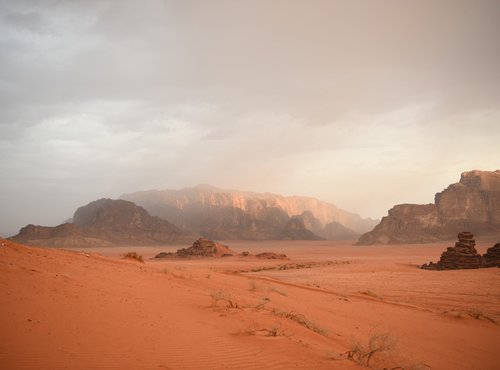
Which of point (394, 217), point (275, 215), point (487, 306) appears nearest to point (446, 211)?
point (394, 217)

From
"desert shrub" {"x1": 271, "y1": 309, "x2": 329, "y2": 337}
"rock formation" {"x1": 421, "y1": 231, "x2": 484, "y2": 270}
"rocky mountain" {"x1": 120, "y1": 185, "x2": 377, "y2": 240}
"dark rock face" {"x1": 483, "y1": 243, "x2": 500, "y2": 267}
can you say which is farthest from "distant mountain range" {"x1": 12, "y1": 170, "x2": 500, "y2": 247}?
"desert shrub" {"x1": 271, "y1": 309, "x2": 329, "y2": 337}

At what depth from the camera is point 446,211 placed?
99.9 m

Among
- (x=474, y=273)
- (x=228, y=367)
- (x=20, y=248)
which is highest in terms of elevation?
(x=20, y=248)

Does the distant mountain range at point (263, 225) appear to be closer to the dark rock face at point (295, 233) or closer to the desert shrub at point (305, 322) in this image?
the dark rock face at point (295, 233)

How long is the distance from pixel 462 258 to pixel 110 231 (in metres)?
91.4

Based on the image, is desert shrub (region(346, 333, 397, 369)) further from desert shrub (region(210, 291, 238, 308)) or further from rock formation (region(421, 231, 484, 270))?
rock formation (region(421, 231, 484, 270))

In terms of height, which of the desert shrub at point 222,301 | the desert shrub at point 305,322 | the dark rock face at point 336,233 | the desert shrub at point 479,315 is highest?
the desert shrub at point 222,301

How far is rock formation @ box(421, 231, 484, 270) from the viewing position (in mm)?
28828

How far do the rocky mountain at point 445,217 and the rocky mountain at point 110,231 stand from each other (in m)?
57.4

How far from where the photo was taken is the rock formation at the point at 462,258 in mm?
28828

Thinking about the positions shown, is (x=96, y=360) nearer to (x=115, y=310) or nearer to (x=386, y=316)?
(x=115, y=310)

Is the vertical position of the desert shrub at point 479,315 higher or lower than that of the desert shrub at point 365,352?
lower

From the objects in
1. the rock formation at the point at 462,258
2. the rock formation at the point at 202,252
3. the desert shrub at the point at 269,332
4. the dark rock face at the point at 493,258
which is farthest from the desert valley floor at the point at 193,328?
the rock formation at the point at 202,252

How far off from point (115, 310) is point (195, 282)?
689 centimetres
